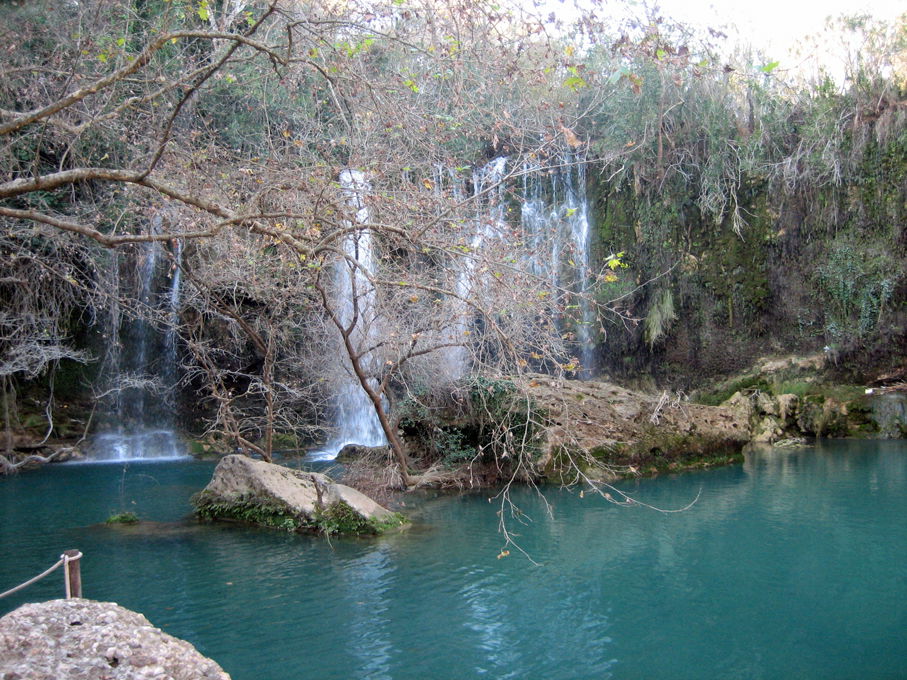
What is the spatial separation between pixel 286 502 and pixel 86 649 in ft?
18.4

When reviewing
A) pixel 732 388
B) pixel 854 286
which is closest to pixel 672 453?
pixel 732 388

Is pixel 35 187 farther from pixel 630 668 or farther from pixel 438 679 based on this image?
pixel 630 668

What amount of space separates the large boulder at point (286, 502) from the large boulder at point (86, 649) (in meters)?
5.15

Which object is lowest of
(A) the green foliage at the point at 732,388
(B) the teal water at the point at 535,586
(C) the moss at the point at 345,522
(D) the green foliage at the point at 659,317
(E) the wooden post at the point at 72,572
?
(B) the teal water at the point at 535,586

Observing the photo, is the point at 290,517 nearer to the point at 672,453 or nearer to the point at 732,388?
the point at 672,453

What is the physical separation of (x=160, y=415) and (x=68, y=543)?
9316mm

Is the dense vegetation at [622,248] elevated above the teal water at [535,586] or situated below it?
above

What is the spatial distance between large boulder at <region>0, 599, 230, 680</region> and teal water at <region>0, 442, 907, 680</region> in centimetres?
195

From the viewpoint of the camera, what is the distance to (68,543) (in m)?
8.09

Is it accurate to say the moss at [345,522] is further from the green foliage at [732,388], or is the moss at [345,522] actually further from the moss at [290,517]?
the green foliage at [732,388]

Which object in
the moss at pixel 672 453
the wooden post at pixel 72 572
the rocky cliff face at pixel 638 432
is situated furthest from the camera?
the moss at pixel 672 453

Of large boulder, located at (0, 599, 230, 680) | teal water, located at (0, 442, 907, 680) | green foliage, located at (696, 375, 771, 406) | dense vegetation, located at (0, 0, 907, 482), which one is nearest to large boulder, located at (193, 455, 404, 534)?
teal water, located at (0, 442, 907, 680)

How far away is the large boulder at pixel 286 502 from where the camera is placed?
823 centimetres

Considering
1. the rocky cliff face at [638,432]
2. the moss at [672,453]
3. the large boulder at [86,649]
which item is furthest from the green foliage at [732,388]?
the large boulder at [86,649]
